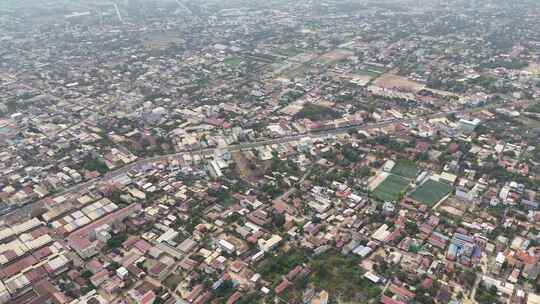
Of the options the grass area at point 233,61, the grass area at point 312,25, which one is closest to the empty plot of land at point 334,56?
the grass area at point 233,61

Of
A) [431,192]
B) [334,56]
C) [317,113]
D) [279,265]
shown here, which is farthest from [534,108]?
[279,265]

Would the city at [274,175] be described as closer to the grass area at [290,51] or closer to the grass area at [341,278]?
the grass area at [341,278]

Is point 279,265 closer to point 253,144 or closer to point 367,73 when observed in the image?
point 253,144

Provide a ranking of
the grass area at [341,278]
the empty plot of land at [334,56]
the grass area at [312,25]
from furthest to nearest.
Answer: the grass area at [312,25], the empty plot of land at [334,56], the grass area at [341,278]

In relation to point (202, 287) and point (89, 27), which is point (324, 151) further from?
point (89, 27)

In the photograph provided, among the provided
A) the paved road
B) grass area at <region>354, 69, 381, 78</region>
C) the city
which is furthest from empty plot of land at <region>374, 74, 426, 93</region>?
the paved road

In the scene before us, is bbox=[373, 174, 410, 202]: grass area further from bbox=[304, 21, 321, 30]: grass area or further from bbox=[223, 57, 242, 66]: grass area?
bbox=[304, 21, 321, 30]: grass area

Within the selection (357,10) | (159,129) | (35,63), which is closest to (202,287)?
(159,129)
